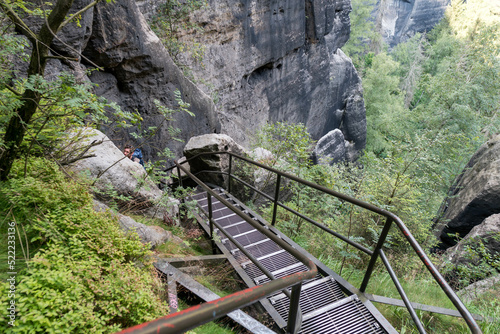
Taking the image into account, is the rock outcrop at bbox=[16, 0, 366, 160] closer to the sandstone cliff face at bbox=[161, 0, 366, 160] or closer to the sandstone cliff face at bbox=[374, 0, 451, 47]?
the sandstone cliff face at bbox=[161, 0, 366, 160]

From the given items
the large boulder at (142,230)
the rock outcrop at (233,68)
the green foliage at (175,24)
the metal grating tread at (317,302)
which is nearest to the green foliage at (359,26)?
the rock outcrop at (233,68)

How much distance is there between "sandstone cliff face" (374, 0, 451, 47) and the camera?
4109 centimetres

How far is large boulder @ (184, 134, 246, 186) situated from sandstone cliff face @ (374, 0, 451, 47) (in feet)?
137

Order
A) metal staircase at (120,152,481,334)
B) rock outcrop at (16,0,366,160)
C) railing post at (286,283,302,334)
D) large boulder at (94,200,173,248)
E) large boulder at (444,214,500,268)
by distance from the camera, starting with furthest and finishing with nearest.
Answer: rock outcrop at (16,0,366,160) → large boulder at (444,214,500,268) → large boulder at (94,200,173,248) → railing post at (286,283,302,334) → metal staircase at (120,152,481,334)

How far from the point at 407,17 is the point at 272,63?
4715 centimetres

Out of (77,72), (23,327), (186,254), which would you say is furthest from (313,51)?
(23,327)

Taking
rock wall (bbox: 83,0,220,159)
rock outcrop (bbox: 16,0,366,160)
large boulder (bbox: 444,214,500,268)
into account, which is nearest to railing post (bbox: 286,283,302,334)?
rock outcrop (bbox: 16,0,366,160)

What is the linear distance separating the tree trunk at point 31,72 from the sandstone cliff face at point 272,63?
361 inches

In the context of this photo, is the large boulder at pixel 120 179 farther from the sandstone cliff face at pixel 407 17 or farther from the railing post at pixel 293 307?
the sandstone cliff face at pixel 407 17

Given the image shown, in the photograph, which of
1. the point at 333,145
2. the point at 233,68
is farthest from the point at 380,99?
the point at 233,68

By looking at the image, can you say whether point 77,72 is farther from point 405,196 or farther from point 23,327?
point 405,196

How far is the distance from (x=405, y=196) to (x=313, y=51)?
15.2 m

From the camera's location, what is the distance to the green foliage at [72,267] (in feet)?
4.60

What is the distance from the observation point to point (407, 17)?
4669 cm
